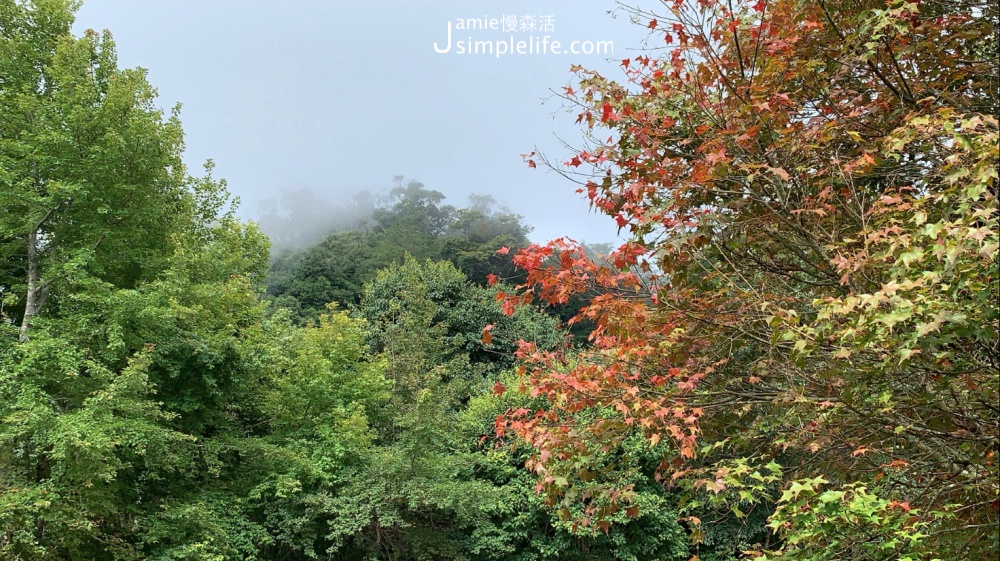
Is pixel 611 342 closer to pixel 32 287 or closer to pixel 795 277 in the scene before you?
pixel 795 277

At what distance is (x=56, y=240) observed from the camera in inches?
305

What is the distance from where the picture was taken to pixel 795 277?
270cm

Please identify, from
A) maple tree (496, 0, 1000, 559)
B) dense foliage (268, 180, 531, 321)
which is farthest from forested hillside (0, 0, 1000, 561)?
dense foliage (268, 180, 531, 321)

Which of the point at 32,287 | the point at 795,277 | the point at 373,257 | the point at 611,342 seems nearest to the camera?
the point at 795,277

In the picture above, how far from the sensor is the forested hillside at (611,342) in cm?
216

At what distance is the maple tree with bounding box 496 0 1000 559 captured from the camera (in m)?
2.09

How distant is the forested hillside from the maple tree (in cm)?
2

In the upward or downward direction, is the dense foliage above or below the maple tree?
above

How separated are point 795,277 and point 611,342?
963 millimetres

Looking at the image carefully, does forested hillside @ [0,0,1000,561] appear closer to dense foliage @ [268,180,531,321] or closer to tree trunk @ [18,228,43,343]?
tree trunk @ [18,228,43,343]

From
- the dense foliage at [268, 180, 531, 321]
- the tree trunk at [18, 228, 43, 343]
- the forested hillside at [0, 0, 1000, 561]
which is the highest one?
the dense foliage at [268, 180, 531, 321]

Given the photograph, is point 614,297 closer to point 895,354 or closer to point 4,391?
point 895,354

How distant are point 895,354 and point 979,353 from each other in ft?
2.14

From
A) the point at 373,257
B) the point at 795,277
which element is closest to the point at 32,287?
the point at 795,277
